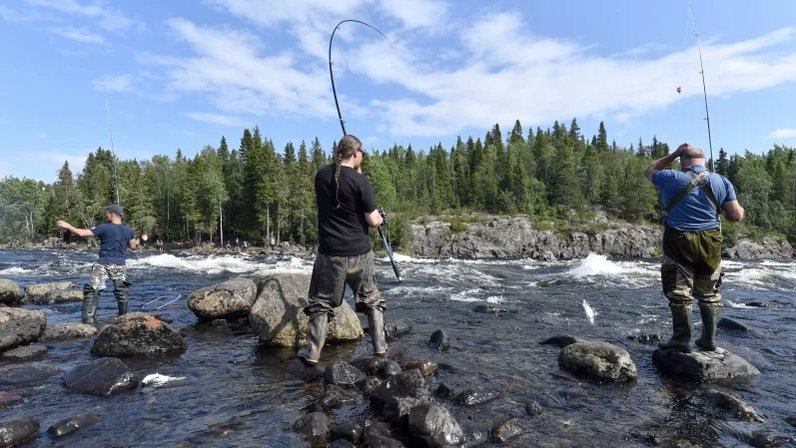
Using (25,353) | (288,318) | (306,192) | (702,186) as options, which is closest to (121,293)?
(25,353)

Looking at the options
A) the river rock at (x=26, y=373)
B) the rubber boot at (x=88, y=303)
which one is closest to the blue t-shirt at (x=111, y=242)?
the rubber boot at (x=88, y=303)

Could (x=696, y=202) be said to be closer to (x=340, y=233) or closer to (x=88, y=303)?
(x=340, y=233)

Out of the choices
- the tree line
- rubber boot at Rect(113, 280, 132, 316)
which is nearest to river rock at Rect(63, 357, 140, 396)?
rubber boot at Rect(113, 280, 132, 316)

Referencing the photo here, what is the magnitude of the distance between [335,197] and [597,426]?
4061 millimetres

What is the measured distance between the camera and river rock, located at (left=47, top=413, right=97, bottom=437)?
441 centimetres

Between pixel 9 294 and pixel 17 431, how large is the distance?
12966 millimetres

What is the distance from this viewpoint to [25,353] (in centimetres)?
752

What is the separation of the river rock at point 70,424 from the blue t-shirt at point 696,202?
7.65 m

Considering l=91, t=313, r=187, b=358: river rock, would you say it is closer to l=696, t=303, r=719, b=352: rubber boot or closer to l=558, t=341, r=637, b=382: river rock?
l=558, t=341, r=637, b=382: river rock

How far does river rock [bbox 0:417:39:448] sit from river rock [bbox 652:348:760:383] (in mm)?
7780

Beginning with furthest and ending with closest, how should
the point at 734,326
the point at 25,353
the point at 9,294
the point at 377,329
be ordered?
the point at 9,294, the point at 734,326, the point at 25,353, the point at 377,329

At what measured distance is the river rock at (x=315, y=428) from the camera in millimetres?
4238

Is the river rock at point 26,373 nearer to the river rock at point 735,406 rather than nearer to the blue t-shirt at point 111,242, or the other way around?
the blue t-shirt at point 111,242

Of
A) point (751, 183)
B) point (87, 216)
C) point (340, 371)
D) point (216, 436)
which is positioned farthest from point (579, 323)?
point (751, 183)
